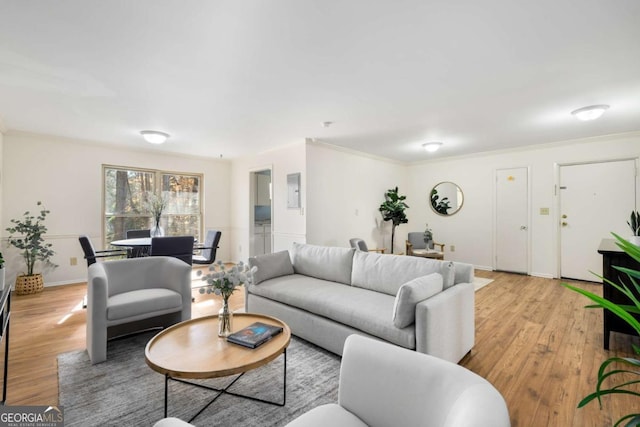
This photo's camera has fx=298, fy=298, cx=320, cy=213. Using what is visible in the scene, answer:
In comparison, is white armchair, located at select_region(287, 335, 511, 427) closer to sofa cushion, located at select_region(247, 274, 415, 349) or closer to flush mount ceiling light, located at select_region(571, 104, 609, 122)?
sofa cushion, located at select_region(247, 274, 415, 349)

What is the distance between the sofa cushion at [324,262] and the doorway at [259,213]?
284 cm

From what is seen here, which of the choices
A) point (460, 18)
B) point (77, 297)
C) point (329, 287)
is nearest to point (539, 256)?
point (329, 287)

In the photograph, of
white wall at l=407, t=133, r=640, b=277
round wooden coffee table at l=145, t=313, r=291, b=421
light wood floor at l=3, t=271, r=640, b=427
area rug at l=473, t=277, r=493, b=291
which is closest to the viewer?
round wooden coffee table at l=145, t=313, r=291, b=421

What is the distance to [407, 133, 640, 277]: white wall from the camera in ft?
15.8

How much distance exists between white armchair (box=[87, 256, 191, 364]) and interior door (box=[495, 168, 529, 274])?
5561mm

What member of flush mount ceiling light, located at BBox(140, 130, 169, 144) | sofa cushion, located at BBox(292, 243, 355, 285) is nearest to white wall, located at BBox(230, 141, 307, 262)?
sofa cushion, located at BBox(292, 243, 355, 285)

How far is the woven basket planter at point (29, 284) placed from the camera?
414cm

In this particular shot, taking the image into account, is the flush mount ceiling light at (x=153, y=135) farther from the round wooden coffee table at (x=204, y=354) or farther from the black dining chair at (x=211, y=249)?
the round wooden coffee table at (x=204, y=354)

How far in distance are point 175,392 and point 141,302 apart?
0.88 meters

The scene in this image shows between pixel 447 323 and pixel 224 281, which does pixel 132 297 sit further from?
pixel 447 323

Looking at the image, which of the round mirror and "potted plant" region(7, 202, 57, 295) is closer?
"potted plant" region(7, 202, 57, 295)

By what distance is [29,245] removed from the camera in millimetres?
4160

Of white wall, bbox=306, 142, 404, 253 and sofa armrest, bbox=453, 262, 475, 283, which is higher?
white wall, bbox=306, 142, 404, 253

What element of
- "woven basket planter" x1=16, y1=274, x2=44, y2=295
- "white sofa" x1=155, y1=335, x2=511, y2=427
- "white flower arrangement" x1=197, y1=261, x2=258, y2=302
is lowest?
"woven basket planter" x1=16, y1=274, x2=44, y2=295
